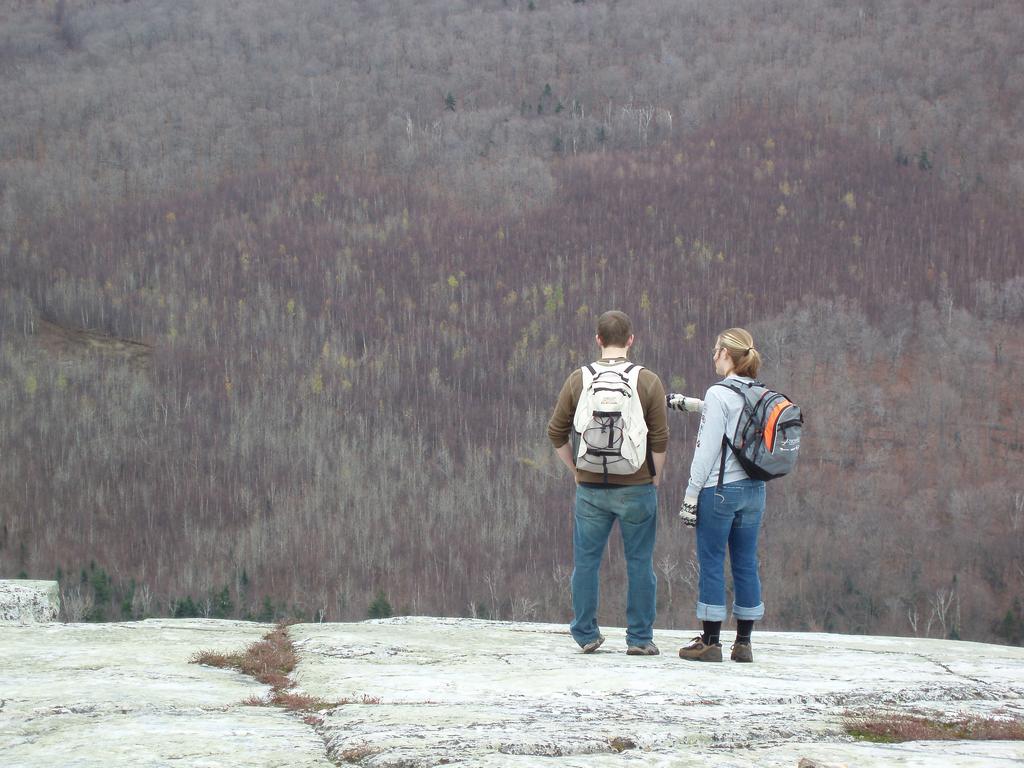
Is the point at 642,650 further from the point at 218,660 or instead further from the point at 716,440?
the point at 218,660

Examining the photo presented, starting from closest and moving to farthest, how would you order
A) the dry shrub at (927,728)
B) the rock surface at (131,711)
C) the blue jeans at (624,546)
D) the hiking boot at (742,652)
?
the rock surface at (131,711), the dry shrub at (927,728), the blue jeans at (624,546), the hiking boot at (742,652)

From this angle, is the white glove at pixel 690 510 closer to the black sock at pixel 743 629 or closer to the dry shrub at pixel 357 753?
the black sock at pixel 743 629

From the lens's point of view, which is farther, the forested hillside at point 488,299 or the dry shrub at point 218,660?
the forested hillside at point 488,299

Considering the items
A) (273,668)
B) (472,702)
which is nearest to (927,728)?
(472,702)

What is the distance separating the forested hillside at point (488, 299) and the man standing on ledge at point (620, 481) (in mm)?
62422

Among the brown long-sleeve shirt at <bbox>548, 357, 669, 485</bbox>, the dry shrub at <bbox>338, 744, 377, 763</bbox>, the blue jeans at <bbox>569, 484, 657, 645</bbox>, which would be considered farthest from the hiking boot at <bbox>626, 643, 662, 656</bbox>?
the dry shrub at <bbox>338, 744, 377, 763</bbox>

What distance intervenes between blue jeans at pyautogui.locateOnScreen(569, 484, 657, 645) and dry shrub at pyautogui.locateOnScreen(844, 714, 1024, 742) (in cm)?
194

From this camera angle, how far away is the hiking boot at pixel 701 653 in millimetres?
8797

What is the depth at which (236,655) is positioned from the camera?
888cm

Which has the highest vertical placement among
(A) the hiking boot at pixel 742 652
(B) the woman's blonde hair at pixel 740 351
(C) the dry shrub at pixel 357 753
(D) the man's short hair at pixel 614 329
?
(D) the man's short hair at pixel 614 329

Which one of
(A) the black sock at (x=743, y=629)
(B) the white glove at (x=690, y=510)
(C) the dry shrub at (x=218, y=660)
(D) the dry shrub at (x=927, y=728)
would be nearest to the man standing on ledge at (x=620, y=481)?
(B) the white glove at (x=690, y=510)

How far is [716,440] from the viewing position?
8.33 metres

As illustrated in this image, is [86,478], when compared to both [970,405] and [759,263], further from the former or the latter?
[970,405]

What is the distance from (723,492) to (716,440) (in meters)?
0.36
